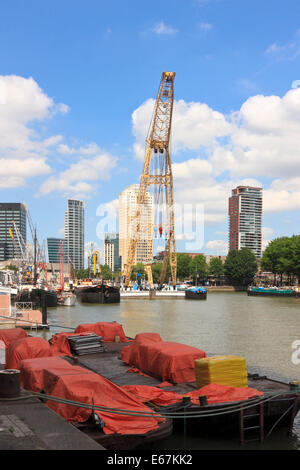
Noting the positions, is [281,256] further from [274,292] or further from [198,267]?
[198,267]

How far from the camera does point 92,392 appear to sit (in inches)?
454

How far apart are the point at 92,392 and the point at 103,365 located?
7210mm

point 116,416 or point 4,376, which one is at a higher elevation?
point 4,376

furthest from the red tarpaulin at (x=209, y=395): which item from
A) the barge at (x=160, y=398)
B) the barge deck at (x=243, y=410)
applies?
the barge deck at (x=243, y=410)

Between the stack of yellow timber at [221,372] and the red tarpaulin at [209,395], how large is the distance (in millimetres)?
341

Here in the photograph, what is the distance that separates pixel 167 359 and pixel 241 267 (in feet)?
515

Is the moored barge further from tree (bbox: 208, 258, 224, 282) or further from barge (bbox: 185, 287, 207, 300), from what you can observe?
tree (bbox: 208, 258, 224, 282)

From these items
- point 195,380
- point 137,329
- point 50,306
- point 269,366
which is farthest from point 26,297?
point 195,380

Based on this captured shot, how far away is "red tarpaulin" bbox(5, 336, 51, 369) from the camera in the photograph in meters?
16.9

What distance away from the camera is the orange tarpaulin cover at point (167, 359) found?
51.0 ft

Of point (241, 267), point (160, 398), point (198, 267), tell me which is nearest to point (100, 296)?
point (160, 398)

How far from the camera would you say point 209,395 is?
42.4 ft
